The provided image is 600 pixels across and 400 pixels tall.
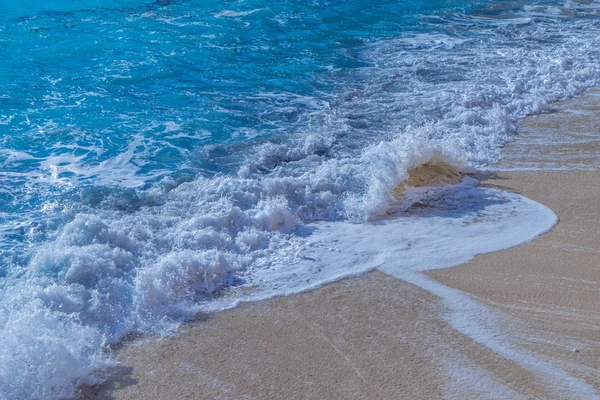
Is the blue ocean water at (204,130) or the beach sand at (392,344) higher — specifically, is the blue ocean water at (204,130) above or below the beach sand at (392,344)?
above

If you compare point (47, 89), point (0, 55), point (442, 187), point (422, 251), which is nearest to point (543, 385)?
point (422, 251)

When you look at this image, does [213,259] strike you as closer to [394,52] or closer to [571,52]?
[394,52]

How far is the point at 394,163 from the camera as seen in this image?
632cm

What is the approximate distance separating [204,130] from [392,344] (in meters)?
4.71

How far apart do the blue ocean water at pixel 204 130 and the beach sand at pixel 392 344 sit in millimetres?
350

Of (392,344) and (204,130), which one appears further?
(204,130)

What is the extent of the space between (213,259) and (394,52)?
770 cm

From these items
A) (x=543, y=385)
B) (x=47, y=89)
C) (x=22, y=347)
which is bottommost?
(x=543, y=385)

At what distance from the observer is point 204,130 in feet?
26.1

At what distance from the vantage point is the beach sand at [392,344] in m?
3.63

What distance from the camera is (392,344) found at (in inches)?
157

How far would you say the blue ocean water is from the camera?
4.51 meters

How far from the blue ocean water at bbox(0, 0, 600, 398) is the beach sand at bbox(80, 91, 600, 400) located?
0.35 meters

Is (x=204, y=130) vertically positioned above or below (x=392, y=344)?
above
